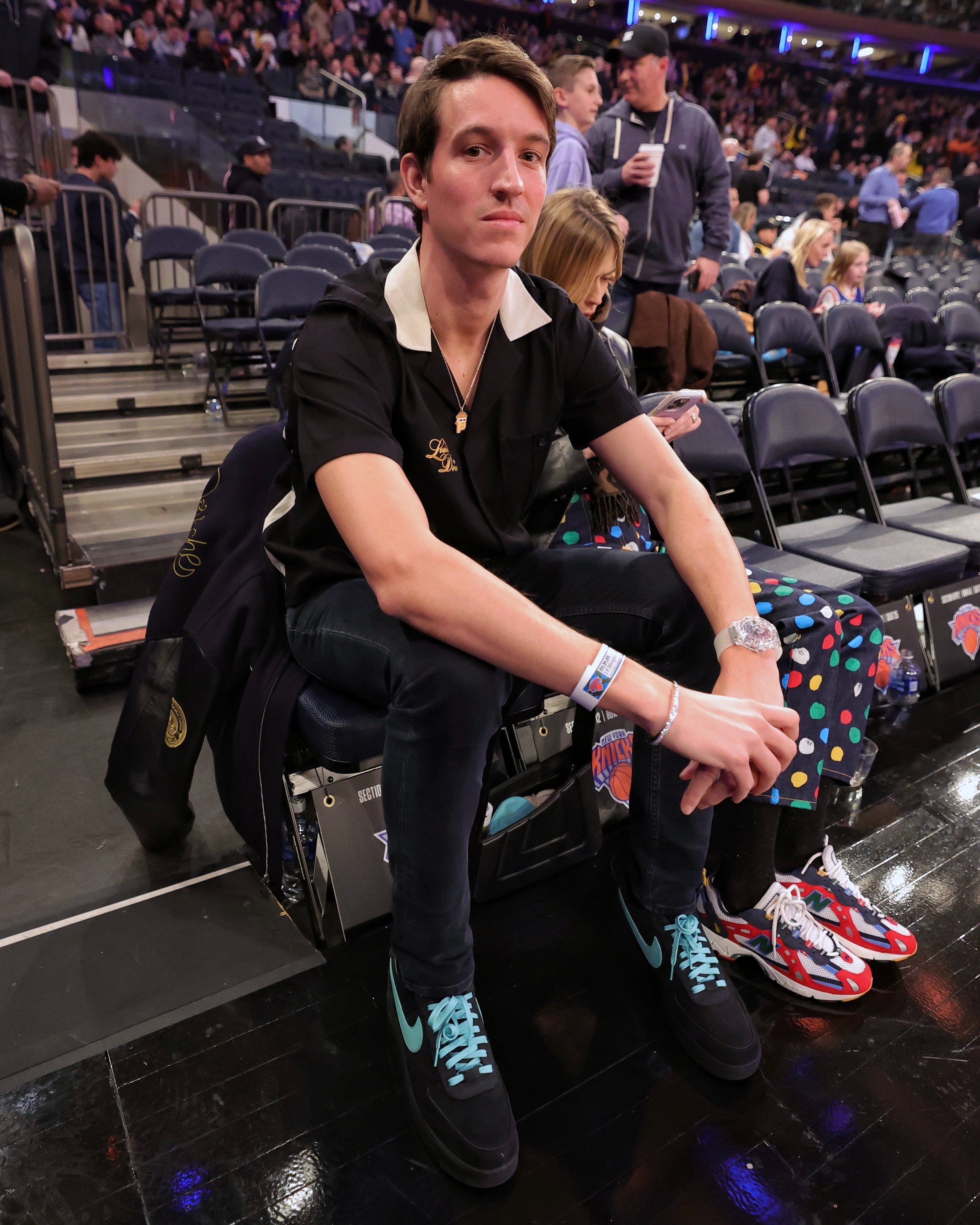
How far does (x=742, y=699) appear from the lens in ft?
4.09

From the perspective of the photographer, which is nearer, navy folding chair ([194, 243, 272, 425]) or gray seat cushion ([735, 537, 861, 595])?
gray seat cushion ([735, 537, 861, 595])

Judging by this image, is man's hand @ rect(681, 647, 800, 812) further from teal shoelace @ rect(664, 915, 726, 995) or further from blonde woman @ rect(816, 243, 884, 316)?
blonde woman @ rect(816, 243, 884, 316)

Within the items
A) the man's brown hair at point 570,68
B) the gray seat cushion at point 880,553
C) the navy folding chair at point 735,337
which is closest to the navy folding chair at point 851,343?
the navy folding chair at point 735,337

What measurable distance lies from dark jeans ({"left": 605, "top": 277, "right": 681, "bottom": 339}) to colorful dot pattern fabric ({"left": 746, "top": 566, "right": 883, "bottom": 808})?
75.6 inches

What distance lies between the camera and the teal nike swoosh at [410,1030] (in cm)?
127

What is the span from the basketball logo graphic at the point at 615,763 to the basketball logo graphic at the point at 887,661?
99cm

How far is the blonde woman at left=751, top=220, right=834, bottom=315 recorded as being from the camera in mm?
4848

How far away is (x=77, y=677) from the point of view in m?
2.41

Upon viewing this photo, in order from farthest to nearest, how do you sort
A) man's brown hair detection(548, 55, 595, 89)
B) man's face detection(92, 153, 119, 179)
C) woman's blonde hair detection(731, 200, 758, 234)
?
woman's blonde hair detection(731, 200, 758, 234)
man's face detection(92, 153, 119, 179)
man's brown hair detection(548, 55, 595, 89)

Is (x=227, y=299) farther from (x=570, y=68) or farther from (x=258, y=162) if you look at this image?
(x=570, y=68)

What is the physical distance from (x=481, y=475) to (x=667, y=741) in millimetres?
536

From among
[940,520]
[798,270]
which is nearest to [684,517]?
[940,520]

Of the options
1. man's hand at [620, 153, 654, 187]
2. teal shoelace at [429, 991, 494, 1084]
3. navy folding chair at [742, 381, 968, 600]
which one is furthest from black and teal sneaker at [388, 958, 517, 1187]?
man's hand at [620, 153, 654, 187]

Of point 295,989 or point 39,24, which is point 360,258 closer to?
point 39,24
